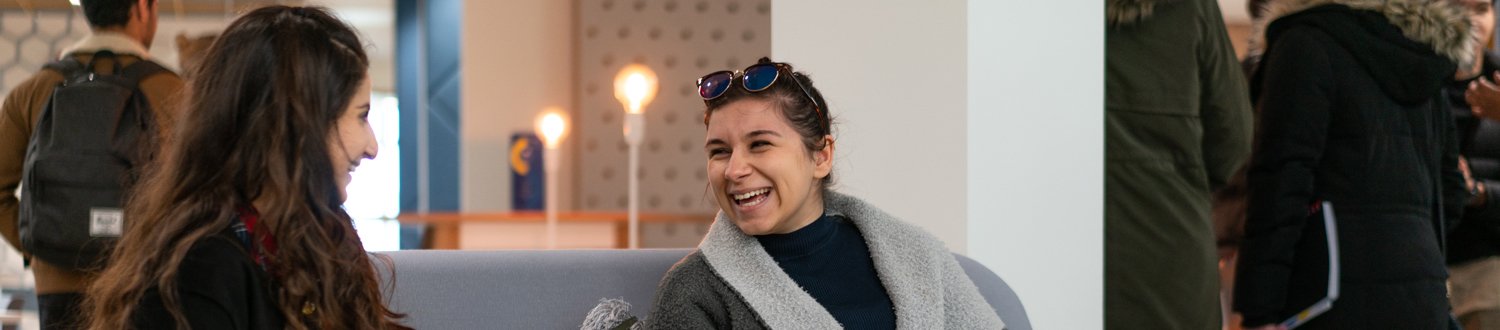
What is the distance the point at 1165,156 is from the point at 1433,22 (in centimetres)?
50

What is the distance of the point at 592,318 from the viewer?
2.02m

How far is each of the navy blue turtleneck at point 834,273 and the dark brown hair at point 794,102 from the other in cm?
13

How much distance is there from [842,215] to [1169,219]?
76 cm

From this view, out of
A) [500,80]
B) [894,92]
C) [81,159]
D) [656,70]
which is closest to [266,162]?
[894,92]

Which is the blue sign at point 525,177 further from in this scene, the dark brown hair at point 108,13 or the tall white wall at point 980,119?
the tall white wall at point 980,119

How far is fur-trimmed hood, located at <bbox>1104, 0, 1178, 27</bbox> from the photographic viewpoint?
2.59m

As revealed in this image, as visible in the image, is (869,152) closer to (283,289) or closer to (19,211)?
(283,289)

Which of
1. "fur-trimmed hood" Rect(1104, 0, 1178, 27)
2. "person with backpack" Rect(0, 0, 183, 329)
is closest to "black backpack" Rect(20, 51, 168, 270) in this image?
"person with backpack" Rect(0, 0, 183, 329)

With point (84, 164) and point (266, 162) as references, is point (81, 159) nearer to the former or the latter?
point (84, 164)

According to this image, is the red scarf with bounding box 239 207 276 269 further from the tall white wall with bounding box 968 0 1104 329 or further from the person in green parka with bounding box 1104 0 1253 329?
the person in green parka with bounding box 1104 0 1253 329

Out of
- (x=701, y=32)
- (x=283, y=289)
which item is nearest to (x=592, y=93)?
(x=701, y=32)

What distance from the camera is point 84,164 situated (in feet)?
9.12

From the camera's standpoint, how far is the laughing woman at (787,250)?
1924mm

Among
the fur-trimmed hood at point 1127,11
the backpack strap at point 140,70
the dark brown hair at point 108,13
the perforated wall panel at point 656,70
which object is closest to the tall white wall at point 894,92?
the fur-trimmed hood at point 1127,11
